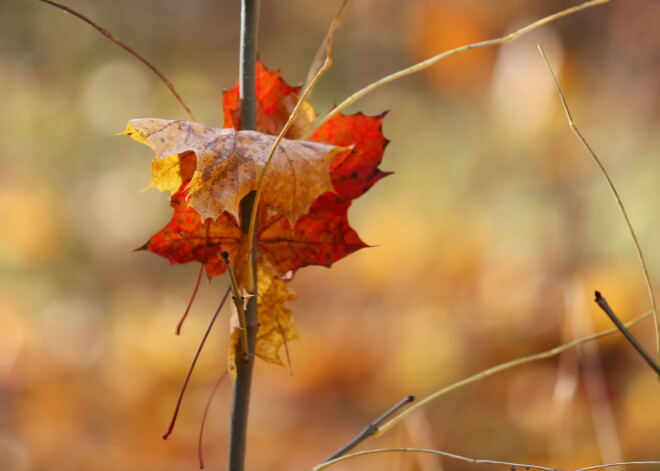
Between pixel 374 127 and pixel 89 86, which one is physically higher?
pixel 89 86

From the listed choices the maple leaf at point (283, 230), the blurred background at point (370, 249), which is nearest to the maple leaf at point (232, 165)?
the maple leaf at point (283, 230)

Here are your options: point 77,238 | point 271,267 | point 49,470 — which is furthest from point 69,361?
point 271,267

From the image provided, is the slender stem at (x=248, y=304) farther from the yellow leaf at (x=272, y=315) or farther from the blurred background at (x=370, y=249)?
the blurred background at (x=370, y=249)

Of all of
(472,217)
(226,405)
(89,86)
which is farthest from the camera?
(89,86)

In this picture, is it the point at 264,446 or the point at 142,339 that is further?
the point at 142,339

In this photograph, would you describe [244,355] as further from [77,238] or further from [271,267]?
[77,238]

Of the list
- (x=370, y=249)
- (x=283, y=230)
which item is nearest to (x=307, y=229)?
(x=283, y=230)

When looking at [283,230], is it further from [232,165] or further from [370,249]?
[370,249]

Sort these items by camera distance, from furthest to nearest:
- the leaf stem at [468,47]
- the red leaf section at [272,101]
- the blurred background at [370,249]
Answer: the blurred background at [370,249] → the red leaf section at [272,101] → the leaf stem at [468,47]
